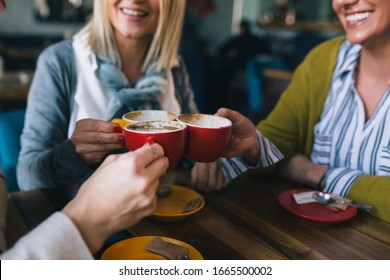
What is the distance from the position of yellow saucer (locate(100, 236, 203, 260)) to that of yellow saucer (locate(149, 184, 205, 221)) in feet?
0.32

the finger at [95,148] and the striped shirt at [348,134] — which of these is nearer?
the finger at [95,148]

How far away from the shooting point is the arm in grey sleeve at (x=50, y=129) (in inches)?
43.8

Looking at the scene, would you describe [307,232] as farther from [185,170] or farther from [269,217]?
[185,170]

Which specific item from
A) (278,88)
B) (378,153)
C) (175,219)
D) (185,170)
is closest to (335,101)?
(378,153)

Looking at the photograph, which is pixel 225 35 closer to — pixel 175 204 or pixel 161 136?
pixel 175 204

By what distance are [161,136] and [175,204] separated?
34cm

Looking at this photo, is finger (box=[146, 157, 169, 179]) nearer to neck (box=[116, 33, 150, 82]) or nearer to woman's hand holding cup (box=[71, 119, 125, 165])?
woman's hand holding cup (box=[71, 119, 125, 165])

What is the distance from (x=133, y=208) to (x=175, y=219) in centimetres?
29

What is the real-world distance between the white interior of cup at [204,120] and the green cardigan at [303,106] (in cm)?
52

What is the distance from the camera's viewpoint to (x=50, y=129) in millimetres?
1296

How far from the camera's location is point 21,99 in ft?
8.13

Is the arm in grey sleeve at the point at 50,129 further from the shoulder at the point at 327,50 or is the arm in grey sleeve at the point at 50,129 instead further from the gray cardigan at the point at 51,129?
the shoulder at the point at 327,50

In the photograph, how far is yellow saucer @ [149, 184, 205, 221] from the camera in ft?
3.15

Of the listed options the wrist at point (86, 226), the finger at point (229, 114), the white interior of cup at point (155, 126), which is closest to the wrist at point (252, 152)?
the finger at point (229, 114)
